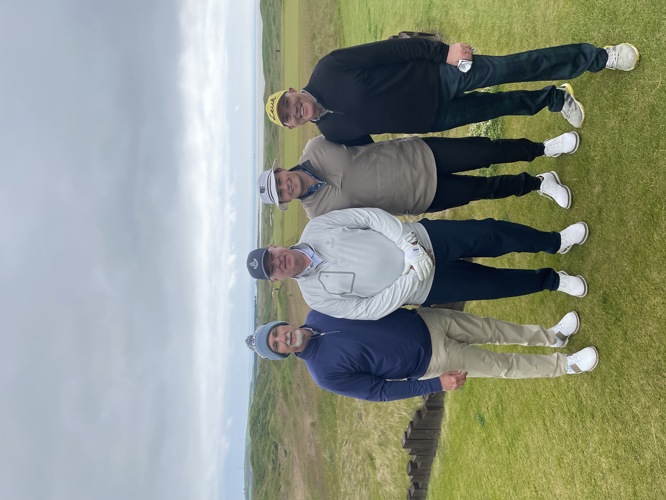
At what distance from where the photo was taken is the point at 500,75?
4.33m

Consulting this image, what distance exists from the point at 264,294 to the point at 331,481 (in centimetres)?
2004

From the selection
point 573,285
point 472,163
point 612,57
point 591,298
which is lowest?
point 591,298

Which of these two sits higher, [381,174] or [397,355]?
[381,174]

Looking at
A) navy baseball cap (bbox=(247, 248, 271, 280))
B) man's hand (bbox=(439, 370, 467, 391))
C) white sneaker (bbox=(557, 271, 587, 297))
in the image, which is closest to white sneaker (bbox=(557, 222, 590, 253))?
white sneaker (bbox=(557, 271, 587, 297))

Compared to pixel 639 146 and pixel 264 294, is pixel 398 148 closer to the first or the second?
pixel 639 146

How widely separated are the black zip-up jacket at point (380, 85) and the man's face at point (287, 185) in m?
0.61

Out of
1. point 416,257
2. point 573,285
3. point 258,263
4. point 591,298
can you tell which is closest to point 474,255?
point 416,257

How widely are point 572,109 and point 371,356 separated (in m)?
3.38

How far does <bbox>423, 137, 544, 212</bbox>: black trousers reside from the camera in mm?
4738

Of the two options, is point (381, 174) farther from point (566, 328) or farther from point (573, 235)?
point (566, 328)

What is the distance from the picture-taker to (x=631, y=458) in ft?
13.8

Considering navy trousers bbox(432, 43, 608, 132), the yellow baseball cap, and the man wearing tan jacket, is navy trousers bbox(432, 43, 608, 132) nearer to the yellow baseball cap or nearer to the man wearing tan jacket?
the man wearing tan jacket

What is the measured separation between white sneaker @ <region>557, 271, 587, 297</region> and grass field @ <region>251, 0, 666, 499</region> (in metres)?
0.10

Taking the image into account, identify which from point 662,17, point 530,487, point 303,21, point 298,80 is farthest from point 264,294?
point 662,17
